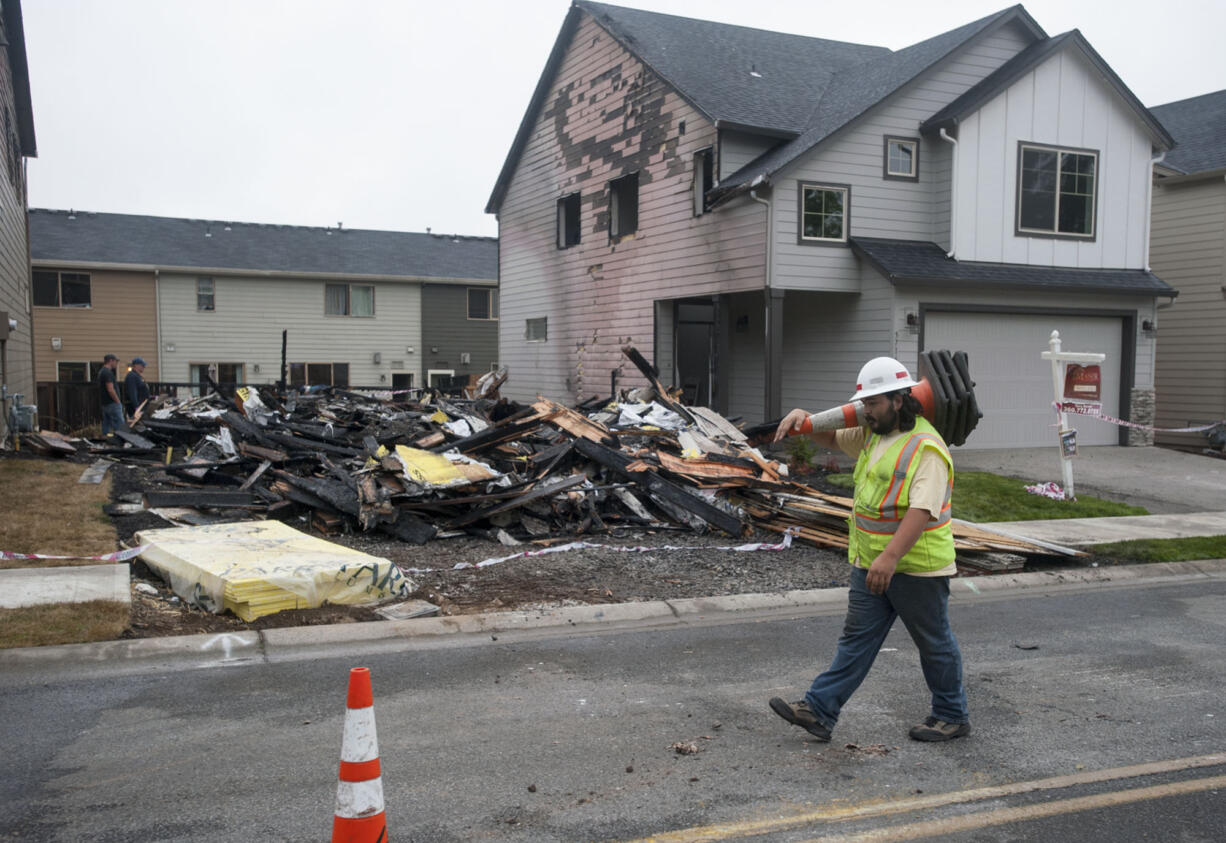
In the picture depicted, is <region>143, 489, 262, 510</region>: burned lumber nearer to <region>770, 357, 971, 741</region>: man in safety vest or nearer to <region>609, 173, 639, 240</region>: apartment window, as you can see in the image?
<region>770, 357, 971, 741</region>: man in safety vest

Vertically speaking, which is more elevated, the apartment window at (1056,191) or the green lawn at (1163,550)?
the apartment window at (1056,191)

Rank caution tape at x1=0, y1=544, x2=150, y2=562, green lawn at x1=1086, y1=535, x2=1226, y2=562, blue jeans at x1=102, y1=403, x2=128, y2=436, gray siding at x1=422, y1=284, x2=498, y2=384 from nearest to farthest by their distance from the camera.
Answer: caution tape at x1=0, y1=544, x2=150, y2=562
green lawn at x1=1086, y1=535, x2=1226, y2=562
blue jeans at x1=102, y1=403, x2=128, y2=436
gray siding at x1=422, y1=284, x2=498, y2=384

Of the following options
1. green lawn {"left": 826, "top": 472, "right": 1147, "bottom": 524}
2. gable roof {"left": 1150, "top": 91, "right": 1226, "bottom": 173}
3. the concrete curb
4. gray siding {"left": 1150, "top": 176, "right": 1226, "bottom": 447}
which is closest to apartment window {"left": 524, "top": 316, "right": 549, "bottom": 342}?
green lawn {"left": 826, "top": 472, "right": 1147, "bottom": 524}

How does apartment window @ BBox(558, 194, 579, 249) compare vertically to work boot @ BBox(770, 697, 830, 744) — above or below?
above

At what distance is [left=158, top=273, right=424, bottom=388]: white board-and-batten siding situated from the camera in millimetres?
34375

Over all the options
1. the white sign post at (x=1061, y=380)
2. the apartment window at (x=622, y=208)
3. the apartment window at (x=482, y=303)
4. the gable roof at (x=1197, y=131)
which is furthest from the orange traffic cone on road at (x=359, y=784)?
the apartment window at (x=482, y=303)

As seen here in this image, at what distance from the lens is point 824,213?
56.9 ft

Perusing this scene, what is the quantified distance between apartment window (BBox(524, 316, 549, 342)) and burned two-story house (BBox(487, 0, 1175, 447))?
314 cm

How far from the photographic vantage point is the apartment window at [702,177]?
1906 cm

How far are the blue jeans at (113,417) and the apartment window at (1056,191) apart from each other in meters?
17.1

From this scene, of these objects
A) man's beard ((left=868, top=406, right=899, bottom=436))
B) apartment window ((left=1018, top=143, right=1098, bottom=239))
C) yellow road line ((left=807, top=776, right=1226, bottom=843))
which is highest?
apartment window ((left=1018, top=143, right=1098, bottom=239))

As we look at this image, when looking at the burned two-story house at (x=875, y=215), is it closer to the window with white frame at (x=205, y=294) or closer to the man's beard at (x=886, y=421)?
the man's beard at (x=886, y=421)

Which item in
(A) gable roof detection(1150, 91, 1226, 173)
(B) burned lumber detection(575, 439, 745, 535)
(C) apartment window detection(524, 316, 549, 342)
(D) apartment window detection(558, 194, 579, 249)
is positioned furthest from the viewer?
(C) apartment window detection(524, 316, 549, 342)

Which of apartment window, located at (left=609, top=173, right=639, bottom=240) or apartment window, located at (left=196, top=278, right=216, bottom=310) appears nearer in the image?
apartment window, located at (left=609, top=173, right=639, bottom=240)
